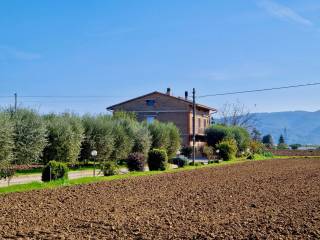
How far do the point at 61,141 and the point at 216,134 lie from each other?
98.8ft

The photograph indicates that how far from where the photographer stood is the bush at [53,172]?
21291 millimetres

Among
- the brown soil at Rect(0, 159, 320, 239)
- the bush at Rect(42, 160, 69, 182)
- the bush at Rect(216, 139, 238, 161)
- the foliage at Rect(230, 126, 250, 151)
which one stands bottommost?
the brown soil at Rect(0, 159, 320, 239)

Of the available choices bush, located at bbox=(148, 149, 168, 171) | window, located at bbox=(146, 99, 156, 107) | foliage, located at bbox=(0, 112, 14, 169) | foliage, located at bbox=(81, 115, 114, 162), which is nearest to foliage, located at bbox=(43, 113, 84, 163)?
foliage, located at bbox=(81, 115, 114, 162)

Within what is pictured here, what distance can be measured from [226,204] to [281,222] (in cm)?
336

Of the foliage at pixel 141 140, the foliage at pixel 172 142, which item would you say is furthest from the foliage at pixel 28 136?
the foliage at pixel 172 142

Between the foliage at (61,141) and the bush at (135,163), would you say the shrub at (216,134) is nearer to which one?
the bush at (135,163)

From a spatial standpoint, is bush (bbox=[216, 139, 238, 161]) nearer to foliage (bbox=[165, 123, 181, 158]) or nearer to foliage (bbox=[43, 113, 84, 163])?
foliage (bbox=[165, 123, 181, 158])

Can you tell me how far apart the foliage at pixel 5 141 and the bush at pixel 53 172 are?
7.92 ft

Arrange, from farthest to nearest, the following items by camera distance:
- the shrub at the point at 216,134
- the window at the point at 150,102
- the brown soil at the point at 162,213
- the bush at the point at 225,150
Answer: the window at the point at 150,102, the shrub at the point at 216,134, the bush at the point at 225,150, the brown soil at the point at 162,213

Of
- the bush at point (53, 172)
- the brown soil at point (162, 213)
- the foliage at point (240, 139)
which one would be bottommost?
the brown soil at point (162, 213)

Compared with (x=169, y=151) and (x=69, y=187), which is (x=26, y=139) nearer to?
(x=69, y=187)

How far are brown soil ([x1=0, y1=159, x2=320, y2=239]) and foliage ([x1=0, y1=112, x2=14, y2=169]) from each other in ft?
17.0

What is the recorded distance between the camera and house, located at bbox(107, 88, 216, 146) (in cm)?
5734

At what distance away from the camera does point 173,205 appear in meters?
14.2
